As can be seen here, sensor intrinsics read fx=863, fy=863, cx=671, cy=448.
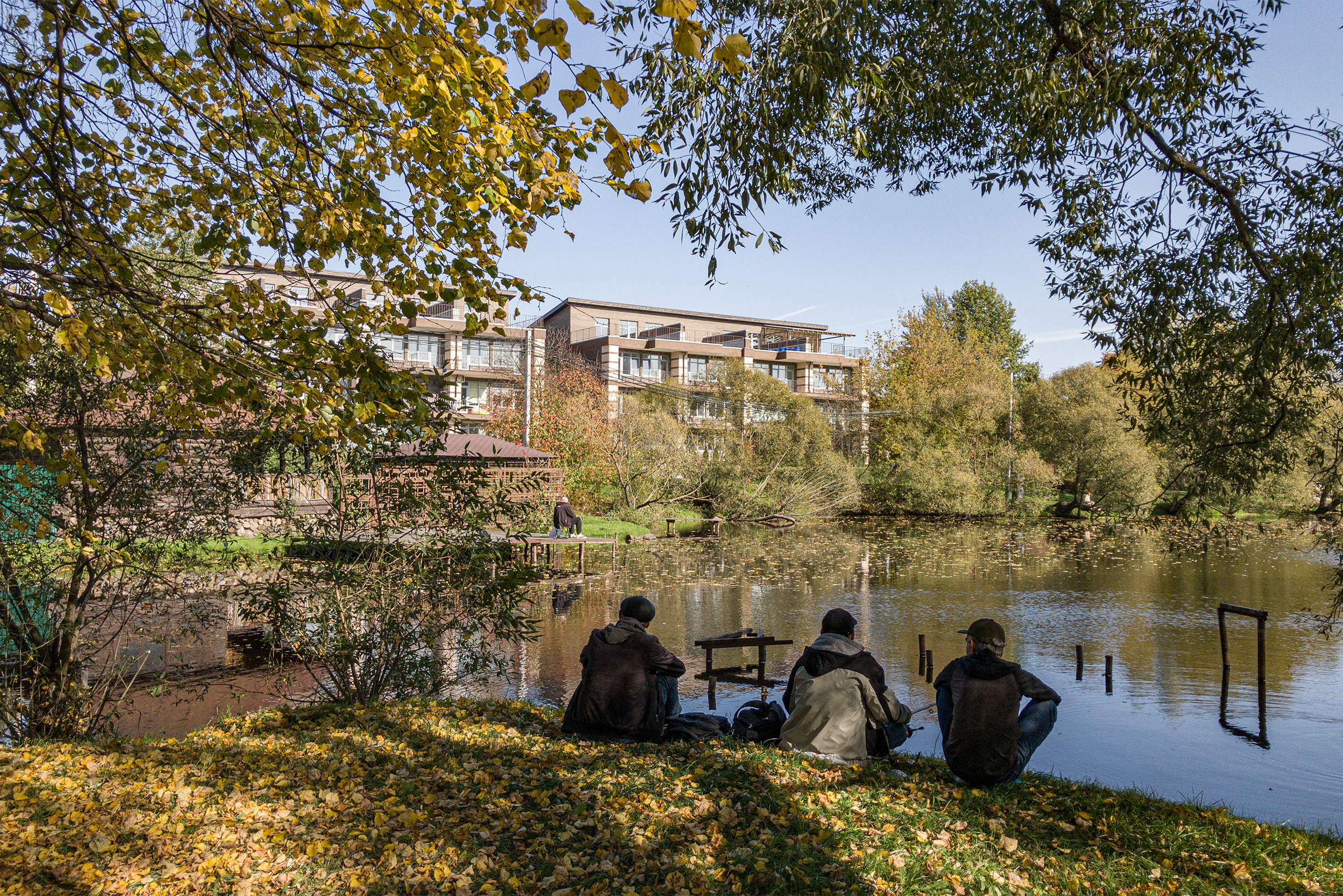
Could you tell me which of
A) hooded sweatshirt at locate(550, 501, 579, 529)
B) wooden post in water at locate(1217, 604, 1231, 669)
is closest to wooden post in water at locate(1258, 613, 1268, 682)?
wooden post in water at locate(1217, 604, 1231, 669)

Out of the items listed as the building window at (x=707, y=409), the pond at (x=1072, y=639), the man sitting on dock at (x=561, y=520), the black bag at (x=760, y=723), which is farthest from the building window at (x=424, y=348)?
the black bag at (x=760, y=723)

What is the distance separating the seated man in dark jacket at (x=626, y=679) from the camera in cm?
659

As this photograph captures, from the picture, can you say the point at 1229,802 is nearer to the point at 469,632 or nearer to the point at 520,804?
the point at 520,804

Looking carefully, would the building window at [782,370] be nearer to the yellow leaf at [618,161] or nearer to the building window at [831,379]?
the building window at [831,379]

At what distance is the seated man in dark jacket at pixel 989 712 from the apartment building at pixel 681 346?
1893 inches

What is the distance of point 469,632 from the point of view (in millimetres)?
7863

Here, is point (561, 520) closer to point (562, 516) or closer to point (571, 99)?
point (562, 516)

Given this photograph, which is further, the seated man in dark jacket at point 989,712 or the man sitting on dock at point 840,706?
the man sitting on dock at point 840,706

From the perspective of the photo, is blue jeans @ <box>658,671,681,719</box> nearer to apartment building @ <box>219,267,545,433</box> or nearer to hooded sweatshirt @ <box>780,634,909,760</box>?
hooded sweatshirt @ <box>780,634,909,760</box>

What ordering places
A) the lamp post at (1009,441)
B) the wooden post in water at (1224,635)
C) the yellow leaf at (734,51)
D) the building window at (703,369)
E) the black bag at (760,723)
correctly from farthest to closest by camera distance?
the building window at (703,369), the lamp post at (1009,441), the wooden post in water at (1224,635), the black bag at (760,723), the yellow leaf at (734,51)

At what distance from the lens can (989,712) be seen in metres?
5.91

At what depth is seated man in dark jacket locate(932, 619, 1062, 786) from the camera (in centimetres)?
590

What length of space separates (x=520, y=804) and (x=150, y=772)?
2254 millimetres

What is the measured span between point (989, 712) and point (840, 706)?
1018 mm
